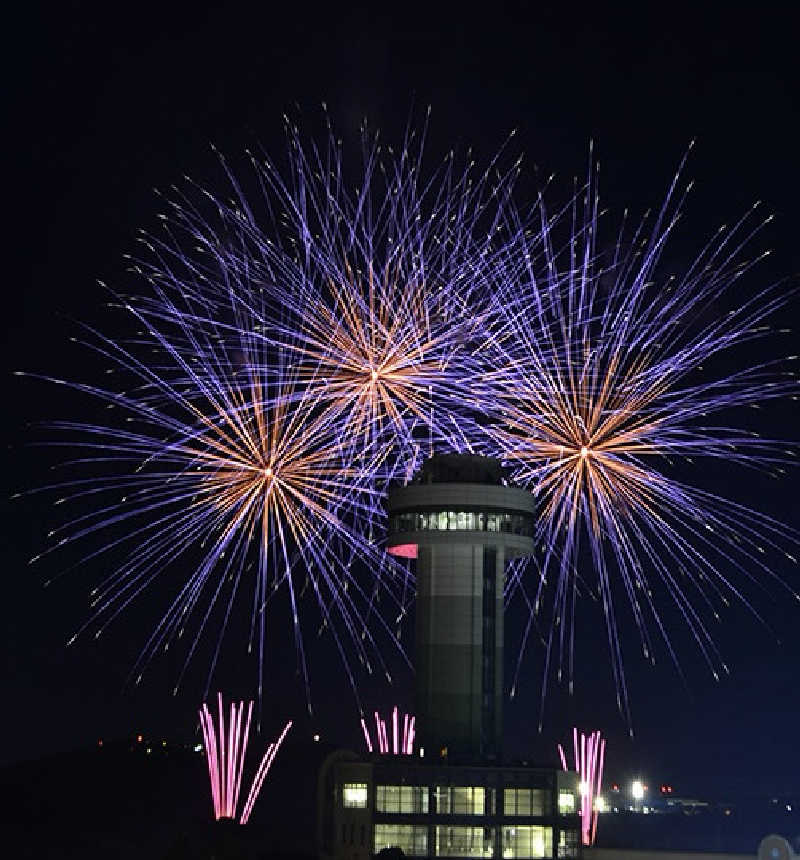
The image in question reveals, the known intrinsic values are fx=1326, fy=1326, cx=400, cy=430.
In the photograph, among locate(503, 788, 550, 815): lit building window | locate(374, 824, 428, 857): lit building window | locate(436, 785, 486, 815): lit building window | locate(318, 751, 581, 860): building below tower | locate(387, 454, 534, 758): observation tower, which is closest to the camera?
locate(374, 824, 428, 857): lit building window

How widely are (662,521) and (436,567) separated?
57849mm

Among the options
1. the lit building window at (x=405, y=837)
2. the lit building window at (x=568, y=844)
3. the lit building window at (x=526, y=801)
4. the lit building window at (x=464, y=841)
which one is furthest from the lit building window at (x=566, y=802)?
the lit building window at (x=405, y=837)

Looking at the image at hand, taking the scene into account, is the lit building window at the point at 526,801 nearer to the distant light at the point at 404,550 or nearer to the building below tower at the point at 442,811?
the building below tower at the point at 442,811

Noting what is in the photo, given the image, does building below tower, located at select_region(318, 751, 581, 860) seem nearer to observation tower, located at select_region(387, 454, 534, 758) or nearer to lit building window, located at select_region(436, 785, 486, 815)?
lit building window, located at select_region(436, 785, 486, 815)

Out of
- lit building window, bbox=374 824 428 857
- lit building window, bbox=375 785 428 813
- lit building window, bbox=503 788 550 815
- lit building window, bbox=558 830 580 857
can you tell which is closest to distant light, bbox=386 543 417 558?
lit building window, bbox=375 785 428 813

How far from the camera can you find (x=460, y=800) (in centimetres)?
12275

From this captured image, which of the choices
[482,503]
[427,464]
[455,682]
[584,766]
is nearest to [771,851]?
[584,766]

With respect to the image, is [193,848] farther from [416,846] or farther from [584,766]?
[584,766]

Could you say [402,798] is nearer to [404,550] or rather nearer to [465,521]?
[404,550]

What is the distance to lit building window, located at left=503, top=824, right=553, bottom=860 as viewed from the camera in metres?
122

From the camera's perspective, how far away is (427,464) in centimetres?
14000

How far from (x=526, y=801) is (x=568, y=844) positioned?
18.6 feet

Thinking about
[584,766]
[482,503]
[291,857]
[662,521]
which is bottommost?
[291,857]

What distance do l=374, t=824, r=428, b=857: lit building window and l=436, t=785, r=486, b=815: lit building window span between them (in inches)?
106
